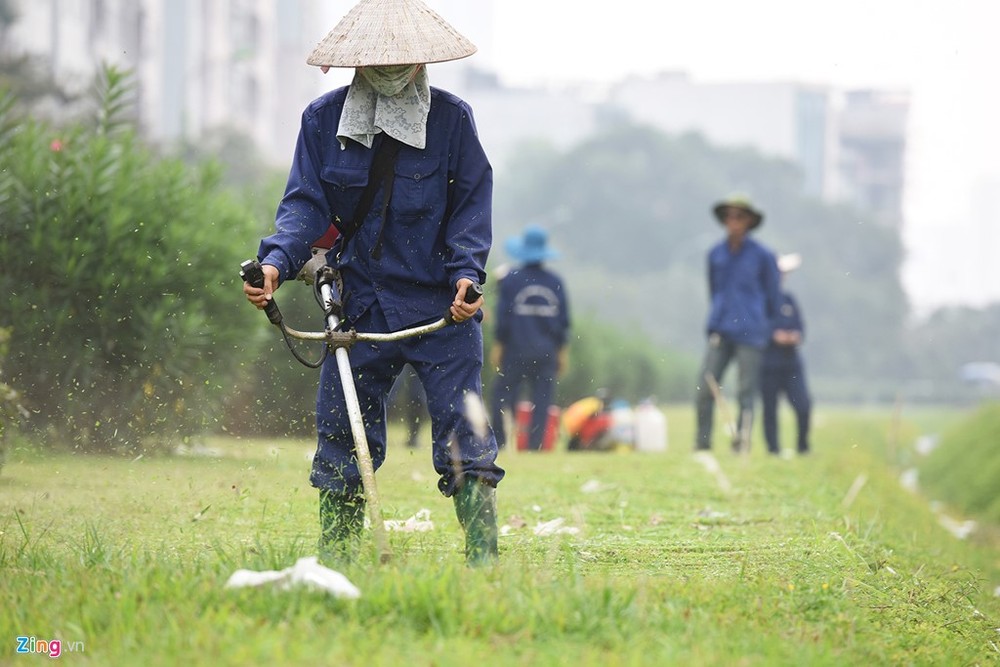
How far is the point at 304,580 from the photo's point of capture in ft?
15.2

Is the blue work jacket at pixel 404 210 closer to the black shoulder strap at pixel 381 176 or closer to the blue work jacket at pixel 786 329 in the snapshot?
the black shoulder strap at pixel 381 176

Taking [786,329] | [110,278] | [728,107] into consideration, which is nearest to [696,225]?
[728,107]

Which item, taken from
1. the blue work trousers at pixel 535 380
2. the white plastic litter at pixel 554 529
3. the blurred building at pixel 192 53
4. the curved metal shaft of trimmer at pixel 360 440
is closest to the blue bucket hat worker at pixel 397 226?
the curved metal shaft of trimmer at pixel 360 440

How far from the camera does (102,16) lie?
4309 cm

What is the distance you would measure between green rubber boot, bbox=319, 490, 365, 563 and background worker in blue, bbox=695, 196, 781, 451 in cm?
787

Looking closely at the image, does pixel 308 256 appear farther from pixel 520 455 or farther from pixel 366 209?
pixel 520 455

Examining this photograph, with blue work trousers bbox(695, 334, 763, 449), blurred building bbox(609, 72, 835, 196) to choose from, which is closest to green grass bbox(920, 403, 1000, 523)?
blue work trousers bbox(695, 334, 763, 449)

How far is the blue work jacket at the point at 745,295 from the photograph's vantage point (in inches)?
532

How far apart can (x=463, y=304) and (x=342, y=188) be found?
610 millimetres

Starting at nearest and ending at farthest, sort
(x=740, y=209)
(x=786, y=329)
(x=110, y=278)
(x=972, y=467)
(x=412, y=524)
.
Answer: (x=412, y=524) < (x=110, y=278) < (x=740, y=209) < (x=786, y=329) < (x=972, y=467)

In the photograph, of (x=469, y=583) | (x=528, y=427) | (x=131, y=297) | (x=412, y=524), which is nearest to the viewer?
(x=469, y=583)

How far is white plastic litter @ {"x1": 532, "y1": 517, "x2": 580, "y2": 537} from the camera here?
6.82m

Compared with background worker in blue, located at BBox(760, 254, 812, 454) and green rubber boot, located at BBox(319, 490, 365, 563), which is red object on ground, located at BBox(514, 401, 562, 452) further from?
green rubber boot, located at BBox(319, 490, 365, 563)

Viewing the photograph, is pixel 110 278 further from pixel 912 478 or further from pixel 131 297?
pixel 912 478
